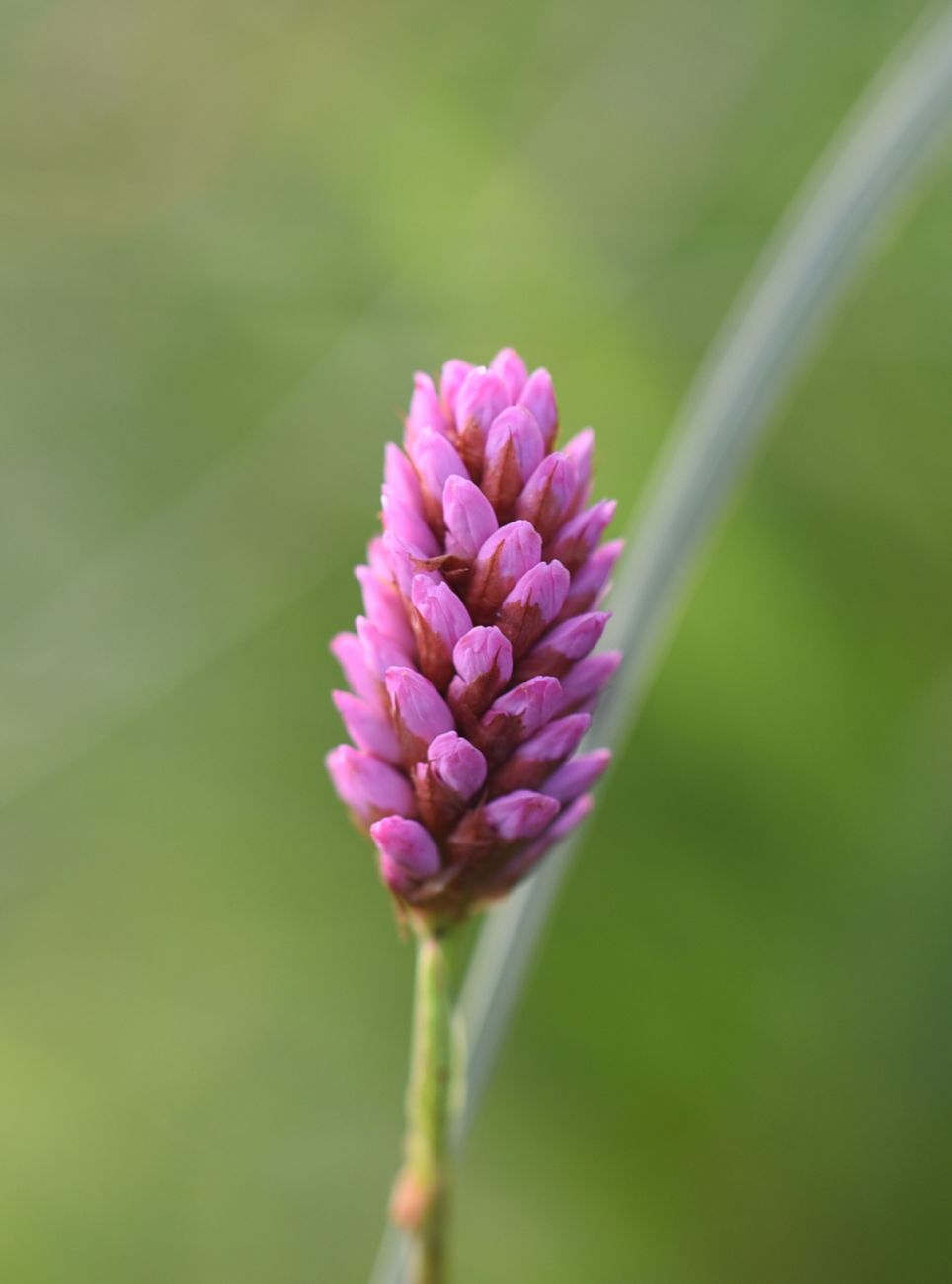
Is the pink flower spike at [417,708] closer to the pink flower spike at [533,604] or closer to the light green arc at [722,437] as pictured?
the pink flower spike at [533,604]

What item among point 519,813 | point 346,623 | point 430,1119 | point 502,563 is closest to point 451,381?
point 502,563

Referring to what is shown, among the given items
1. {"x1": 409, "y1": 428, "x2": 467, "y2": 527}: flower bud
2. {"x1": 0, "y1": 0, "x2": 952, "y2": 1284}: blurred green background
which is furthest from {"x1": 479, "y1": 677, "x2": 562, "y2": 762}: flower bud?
{"x1": 0, "y1": 0, "x2": 952, "y2": 1284}: blurred green background

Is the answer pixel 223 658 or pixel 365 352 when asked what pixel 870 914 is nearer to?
pixel 223 658

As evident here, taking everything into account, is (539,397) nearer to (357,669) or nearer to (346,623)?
(357,669)

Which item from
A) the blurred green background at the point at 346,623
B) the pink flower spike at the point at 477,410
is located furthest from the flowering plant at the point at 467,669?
the blurred green background at the point at 346,623

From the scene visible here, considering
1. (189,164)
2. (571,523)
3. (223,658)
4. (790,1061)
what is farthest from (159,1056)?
(189,164)
